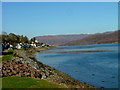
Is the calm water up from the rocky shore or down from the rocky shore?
down

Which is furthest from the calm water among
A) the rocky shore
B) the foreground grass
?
the foreground grass

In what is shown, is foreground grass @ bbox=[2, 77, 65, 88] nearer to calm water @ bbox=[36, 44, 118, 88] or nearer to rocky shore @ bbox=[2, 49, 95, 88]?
rocky shore @ bbox=[2, 49, 95, 88]

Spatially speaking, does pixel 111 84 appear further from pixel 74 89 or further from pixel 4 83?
pixel 4 83

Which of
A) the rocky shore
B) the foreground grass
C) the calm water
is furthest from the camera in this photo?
the calm water

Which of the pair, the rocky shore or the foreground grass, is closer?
the foreground grass

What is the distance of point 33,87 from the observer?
19.5 metres

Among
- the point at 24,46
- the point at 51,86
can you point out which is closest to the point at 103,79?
the point at 51,86

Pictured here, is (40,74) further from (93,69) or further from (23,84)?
(93,69)

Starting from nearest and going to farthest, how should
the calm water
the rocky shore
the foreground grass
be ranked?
the foreground grass, the rocky shore, the calm water

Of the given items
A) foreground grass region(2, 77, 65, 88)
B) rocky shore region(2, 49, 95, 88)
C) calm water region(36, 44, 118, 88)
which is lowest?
calm water region(36, 44, 118, 88)

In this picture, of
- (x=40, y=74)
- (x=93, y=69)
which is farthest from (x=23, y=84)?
(x=93, y=69)

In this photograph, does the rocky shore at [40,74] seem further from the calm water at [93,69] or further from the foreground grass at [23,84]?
the foreground grass at [23,84]

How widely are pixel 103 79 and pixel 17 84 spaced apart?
1757cm

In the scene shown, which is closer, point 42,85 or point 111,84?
point 42,85
